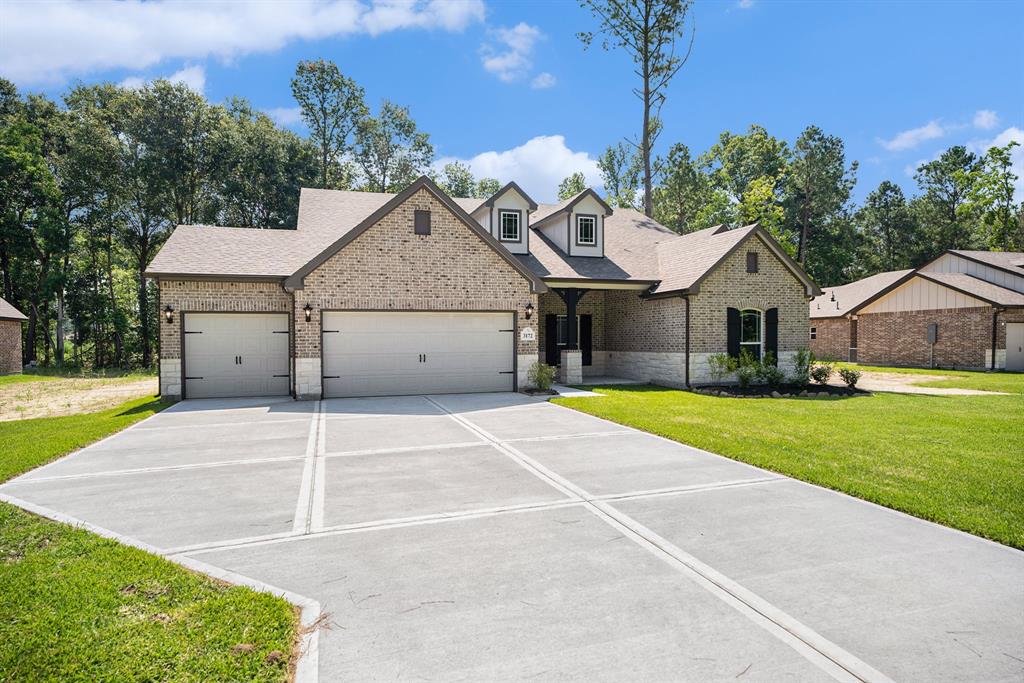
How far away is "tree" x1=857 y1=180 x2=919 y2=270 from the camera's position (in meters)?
46.1

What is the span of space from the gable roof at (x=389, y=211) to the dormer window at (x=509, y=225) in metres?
3.21

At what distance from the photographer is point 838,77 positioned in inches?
750

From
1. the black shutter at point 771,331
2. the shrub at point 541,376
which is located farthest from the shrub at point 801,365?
the shrub at point 541,376

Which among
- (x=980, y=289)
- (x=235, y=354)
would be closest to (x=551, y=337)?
(x=235, y=354)

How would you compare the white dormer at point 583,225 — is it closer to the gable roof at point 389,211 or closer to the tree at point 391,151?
the gable roof at point 389,211

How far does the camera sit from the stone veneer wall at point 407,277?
43.9 ft

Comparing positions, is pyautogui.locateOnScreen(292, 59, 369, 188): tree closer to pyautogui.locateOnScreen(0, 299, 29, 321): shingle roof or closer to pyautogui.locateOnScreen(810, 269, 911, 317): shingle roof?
pyautogui.locateOnScreen(0, 299, 29, 321): shingle roof

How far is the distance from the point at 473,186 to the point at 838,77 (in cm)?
3175

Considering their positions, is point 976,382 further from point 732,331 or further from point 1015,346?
point 732,331

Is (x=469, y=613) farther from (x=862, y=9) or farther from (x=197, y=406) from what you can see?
(x=862, y=9)

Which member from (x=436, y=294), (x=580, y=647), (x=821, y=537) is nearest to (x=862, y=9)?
(x=436, y=294)

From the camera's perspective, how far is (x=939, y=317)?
995 inches

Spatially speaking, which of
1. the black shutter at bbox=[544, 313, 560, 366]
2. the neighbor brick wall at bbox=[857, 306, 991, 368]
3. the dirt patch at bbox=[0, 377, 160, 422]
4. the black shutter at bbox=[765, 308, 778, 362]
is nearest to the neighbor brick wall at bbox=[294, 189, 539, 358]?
the black shutter at bbox=[544, 313, 560, 366]

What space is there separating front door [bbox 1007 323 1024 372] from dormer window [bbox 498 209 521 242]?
75.0 ft
